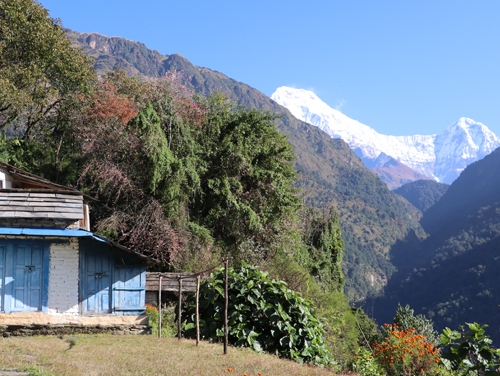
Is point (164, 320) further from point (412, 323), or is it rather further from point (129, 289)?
point (412, 323)

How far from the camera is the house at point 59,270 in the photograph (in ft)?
51.4

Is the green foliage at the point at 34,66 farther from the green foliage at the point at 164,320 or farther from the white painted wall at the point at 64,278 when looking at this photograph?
the green foliage at the point at 164,320

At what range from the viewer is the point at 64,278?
643 inches

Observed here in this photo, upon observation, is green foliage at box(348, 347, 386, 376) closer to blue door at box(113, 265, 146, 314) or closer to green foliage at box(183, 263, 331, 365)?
green foliage at box(183, 263, 331, 365)

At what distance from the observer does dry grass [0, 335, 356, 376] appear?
961 centimetres

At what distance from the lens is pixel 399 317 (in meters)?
34.2

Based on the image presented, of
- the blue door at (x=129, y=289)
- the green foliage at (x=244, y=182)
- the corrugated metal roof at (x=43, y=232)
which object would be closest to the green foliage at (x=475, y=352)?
the corrugated metal roof at (x=43, y=232)

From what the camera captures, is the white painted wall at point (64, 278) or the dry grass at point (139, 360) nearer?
the dry grass at point (139, 360)

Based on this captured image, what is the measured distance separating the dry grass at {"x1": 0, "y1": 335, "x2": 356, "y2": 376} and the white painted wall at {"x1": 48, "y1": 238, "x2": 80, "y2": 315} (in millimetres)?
2659

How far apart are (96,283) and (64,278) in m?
1.06

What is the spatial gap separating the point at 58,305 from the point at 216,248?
28.7ft

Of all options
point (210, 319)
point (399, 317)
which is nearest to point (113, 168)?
point (210, 319)

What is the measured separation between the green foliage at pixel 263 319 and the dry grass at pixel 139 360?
0.72 metres

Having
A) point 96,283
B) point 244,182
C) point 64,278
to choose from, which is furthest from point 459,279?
point 64,278
